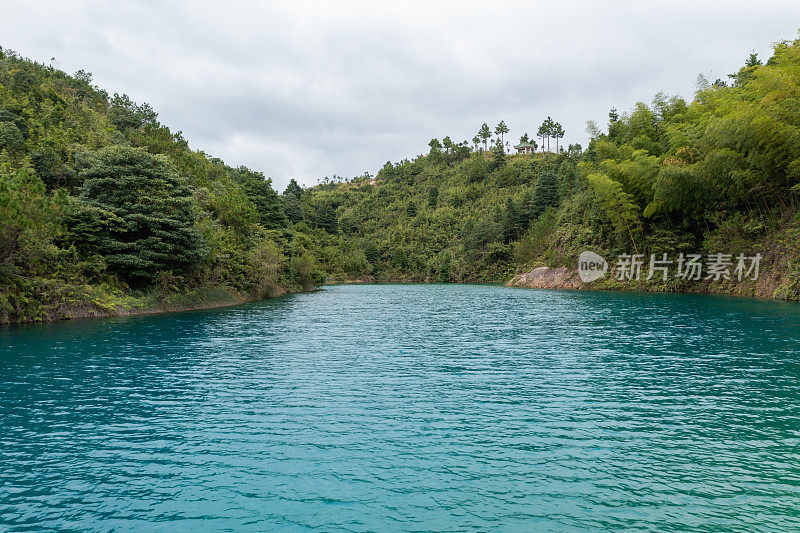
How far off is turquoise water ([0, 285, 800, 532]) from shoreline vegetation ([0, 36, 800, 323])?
12.3 meters

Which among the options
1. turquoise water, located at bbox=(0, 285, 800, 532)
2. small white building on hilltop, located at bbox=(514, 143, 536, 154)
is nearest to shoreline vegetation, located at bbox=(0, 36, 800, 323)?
turquoise water, located at bbox=(0, 285, 800, 532)

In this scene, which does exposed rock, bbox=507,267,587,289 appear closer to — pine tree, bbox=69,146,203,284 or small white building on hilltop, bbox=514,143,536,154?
pine tree, bbox=69,146,203,284

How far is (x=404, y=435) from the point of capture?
945cm

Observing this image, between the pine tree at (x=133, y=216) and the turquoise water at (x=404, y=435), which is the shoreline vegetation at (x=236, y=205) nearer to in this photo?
the pine tree at (x=133, y=216)

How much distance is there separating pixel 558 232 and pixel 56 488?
69139 millimetres

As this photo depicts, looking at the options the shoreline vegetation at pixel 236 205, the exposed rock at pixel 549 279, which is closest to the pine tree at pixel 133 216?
the shoreline vegetation at pixel 236 205

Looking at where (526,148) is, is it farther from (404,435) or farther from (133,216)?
(404,435)

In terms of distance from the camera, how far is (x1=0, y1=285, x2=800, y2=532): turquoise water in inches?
256

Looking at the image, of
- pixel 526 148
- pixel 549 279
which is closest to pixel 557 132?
pixel 526 148

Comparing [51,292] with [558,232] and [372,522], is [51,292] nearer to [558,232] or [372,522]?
[372,522]

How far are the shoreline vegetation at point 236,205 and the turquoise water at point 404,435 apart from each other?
40.3 ft

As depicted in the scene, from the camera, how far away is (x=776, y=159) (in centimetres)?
3309

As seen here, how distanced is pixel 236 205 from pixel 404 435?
149 ft

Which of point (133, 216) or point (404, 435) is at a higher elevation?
point (133, 216)
